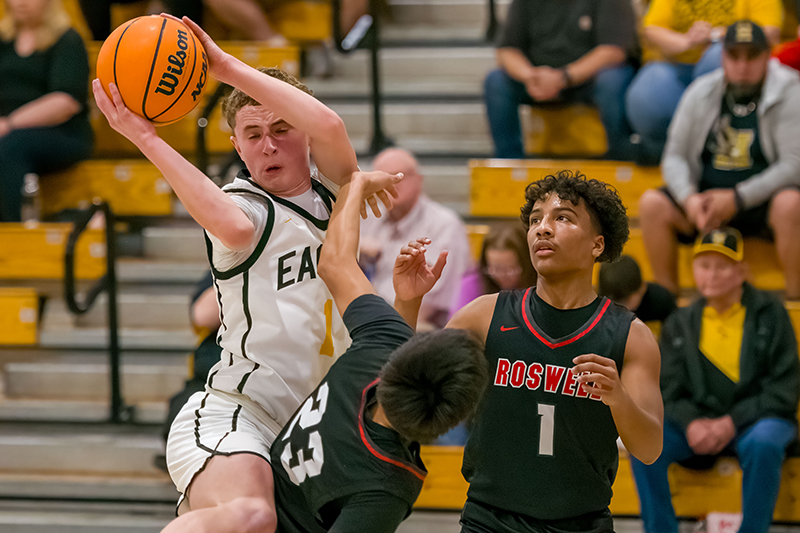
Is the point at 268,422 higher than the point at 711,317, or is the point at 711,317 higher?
the point at 268,422

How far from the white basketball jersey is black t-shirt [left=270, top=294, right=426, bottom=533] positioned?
244 mm

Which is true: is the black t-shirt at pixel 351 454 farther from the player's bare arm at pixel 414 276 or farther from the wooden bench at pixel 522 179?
the wooden bench at pixel 522 179

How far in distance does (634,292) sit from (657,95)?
155cm

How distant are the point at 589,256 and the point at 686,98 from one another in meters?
2.74

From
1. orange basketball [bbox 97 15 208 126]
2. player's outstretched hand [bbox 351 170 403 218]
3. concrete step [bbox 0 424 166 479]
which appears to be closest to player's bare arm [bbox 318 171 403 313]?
player's outstretched hand [bbox 351 170 403 218]

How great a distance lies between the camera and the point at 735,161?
16.4 ft

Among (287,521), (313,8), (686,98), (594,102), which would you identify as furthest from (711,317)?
(313,8)

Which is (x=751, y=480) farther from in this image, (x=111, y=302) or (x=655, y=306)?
(x=111, y=302)

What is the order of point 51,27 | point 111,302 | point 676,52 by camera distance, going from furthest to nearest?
1. point 51,27
2. point 676,52
3. point 111,302

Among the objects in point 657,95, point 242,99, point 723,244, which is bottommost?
point 723,244

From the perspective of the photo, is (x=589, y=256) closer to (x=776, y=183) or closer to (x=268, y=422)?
(x=268, y=422)

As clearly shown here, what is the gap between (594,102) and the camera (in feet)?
18.7

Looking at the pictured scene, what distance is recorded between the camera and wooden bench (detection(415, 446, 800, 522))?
4.27 m

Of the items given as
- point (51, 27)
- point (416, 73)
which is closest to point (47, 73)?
point (51, 27)
